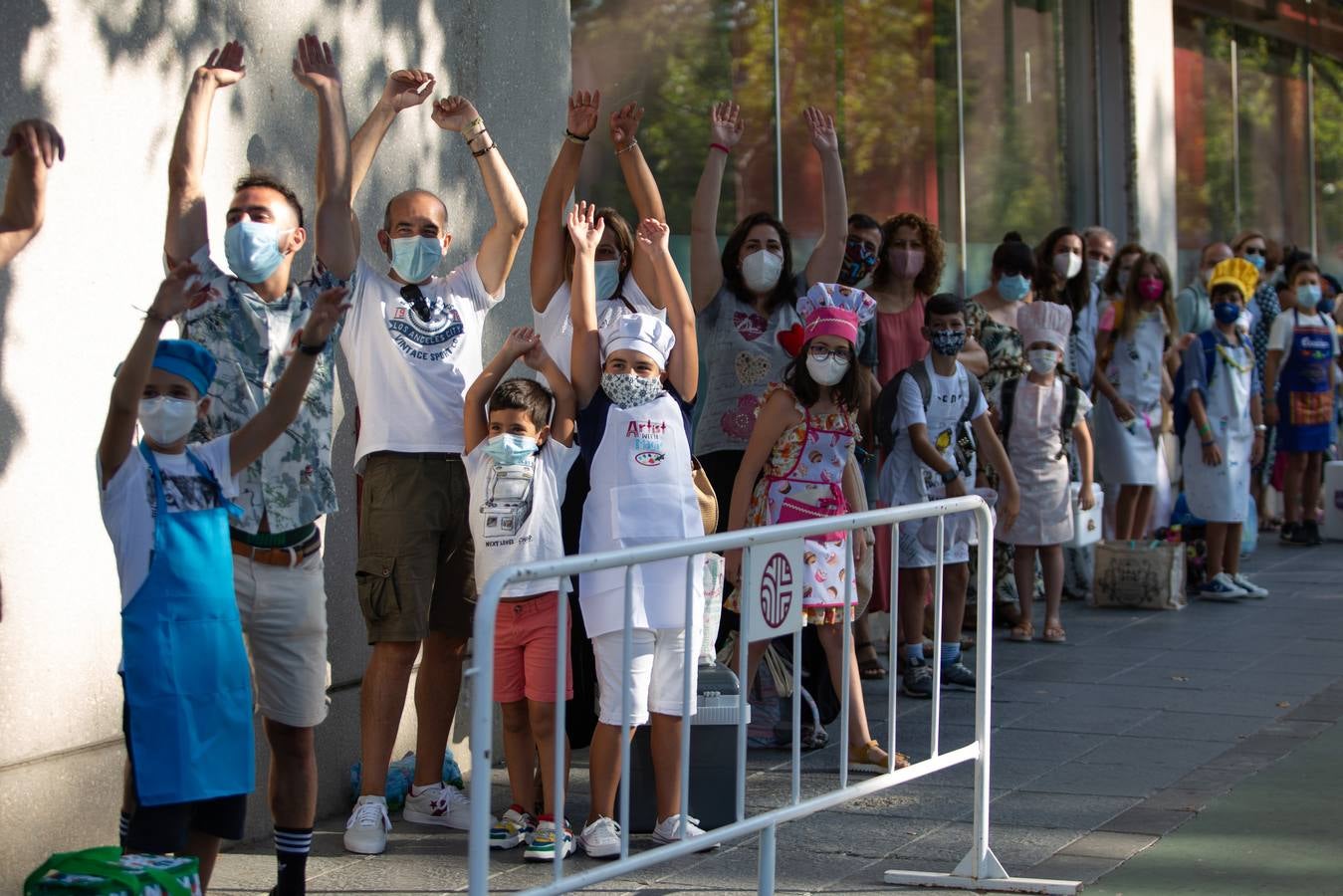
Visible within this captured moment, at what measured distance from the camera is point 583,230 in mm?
6449

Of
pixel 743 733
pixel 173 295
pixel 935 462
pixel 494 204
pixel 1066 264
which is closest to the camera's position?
Result: pixel 173 295

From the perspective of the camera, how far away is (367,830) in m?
6.16

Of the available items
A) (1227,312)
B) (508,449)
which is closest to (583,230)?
(508,449)

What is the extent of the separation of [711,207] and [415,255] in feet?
6.52

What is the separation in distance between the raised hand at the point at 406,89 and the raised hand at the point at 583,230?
0.64 m

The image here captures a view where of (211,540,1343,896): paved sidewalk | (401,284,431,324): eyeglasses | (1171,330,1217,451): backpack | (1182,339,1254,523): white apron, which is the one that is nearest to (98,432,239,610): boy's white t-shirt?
(211,540,1343,896): paved sidewalk

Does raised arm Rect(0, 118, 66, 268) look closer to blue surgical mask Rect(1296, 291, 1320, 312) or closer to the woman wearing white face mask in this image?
the woman wearing white face mask

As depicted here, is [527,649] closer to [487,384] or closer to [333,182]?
[487,384]

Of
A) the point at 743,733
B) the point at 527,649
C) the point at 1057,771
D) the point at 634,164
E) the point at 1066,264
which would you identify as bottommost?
→ the point at 1057,771

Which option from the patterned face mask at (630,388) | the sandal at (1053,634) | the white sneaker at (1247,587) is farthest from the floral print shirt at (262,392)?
the white sneaker at (1247,587)

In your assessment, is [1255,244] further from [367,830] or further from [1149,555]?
[367,830]

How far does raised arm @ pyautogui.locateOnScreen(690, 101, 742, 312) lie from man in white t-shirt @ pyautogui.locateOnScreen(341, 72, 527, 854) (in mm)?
1544

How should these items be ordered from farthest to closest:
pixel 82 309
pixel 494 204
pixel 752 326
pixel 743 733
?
pixel 752 326, pixel 494 204, pixel 82 309, pixel 743 733

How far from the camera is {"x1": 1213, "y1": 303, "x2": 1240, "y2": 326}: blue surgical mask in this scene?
38.0ft
